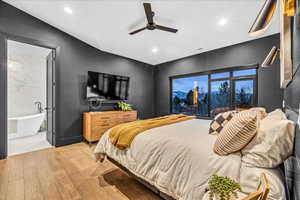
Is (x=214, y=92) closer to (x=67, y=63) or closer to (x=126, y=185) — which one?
(x=126, y=185)

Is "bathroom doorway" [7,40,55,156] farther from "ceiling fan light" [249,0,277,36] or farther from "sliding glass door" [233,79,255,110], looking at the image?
"sliding glass door" [233,79,255,110]

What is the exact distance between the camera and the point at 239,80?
367 centimetres

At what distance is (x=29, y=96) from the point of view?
468 centimetres

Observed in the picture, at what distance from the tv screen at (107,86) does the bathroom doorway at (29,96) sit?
0.90 meters

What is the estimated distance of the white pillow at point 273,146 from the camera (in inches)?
36.1

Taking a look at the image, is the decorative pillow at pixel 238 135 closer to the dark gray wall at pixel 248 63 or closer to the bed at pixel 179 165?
the bed at pixel 179 165

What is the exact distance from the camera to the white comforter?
1.10 meters

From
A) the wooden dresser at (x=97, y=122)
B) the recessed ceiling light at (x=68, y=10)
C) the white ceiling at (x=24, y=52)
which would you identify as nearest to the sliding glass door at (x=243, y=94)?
the wooden dresser at (x=97, y=122)

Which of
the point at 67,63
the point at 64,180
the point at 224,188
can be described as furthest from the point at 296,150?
the point at 67,63

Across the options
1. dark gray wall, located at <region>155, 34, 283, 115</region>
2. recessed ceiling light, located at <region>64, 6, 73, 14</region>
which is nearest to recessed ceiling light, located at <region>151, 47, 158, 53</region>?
dark gray wall, located at <region>155, 34, 283, 115</region>

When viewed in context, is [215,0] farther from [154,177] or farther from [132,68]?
[132,68]

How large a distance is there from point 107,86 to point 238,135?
3717mm

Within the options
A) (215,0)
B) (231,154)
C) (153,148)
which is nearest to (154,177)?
(153,148)

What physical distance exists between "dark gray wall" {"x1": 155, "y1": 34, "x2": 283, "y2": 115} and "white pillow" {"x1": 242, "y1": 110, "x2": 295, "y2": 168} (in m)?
2.92
